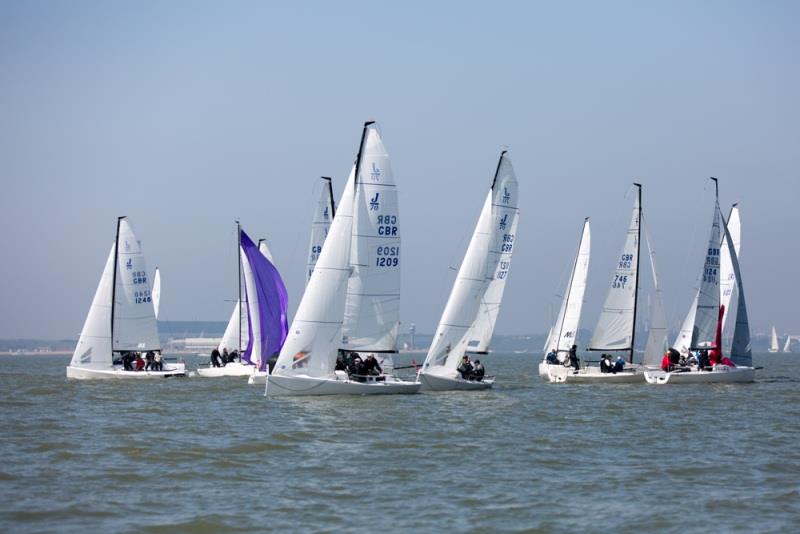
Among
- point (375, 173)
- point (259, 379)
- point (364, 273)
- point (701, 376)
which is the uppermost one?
point (375, 173)

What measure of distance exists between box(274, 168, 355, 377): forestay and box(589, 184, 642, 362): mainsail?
1780cm

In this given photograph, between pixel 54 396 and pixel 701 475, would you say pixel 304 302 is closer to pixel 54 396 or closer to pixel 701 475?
pixel 54 396

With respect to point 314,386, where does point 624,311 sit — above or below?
above

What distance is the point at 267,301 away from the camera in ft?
148

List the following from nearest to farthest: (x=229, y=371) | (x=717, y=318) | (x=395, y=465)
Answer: (x=395, y=465), (x=717, y=318), (x=229, y=371)

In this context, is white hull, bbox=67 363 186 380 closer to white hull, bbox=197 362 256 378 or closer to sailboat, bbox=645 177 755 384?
white hull, bbox=197 362 256 378

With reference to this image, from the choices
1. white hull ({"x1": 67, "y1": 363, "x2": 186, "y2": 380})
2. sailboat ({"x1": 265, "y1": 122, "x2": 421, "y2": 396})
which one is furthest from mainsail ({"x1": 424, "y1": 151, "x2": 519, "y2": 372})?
white hull ({"x1": 67, "y1": 363, "x2": 186, "y2": 380})

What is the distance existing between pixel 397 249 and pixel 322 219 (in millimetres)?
10405

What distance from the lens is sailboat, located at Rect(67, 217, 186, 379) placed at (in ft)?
149

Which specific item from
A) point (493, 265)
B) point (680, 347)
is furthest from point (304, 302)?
point (680, 347)

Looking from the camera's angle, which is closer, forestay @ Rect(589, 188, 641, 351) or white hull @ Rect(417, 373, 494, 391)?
white hull @ Rect(417, 373, 494, 391)

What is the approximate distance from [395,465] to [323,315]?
11.1 m

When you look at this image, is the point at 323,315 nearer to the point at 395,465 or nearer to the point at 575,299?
the point at 395,465

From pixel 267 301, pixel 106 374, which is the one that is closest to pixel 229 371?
pixel 106 374
